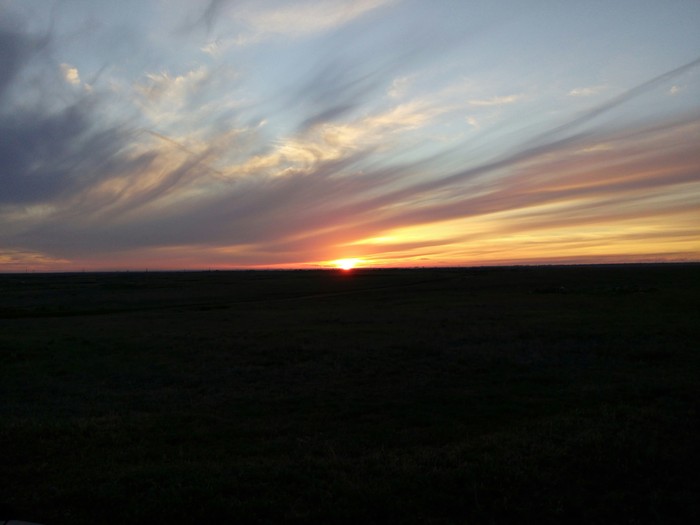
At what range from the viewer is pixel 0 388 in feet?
54.0

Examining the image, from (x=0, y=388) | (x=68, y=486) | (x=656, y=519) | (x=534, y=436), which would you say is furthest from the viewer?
(x=0, y=388)

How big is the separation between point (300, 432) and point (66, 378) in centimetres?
1199

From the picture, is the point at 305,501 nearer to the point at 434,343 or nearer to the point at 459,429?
the point at 459,429

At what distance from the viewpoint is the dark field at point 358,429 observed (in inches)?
283

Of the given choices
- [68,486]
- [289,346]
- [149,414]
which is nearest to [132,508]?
[68,486]

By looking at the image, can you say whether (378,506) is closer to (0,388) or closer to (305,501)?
(305,501)

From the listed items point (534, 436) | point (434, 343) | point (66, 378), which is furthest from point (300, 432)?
point (434, 343)

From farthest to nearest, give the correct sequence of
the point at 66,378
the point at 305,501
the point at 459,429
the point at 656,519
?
Result: the point at 66,378, the point at 459,429, the point at 305,501, the point at 656,519

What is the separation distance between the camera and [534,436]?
387 inches

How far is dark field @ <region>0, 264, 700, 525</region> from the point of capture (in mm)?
7191

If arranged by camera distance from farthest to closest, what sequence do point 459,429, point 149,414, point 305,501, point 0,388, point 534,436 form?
point 0,388 → point 149,414 → point 459,429 → point 534,436 → point 305,501

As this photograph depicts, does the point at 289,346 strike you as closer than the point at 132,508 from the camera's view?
No

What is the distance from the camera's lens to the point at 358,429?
11.2m

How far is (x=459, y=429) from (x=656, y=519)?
461 centimetres
